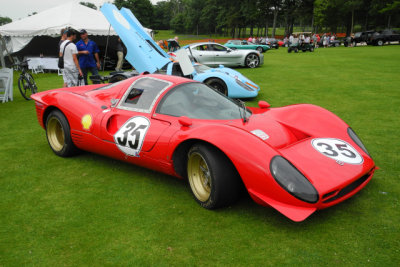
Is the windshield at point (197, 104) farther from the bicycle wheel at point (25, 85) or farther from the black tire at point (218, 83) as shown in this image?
the bicycle wheel at point (25, 85)

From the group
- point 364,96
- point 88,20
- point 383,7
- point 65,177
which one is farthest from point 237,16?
point 65,177

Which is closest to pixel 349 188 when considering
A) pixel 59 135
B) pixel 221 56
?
pixel 59 135

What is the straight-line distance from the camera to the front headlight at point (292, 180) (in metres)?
2.71

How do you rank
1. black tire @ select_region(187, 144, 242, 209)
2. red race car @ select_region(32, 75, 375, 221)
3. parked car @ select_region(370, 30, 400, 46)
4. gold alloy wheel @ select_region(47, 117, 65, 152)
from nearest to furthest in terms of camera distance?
red race car @ select_region(32, 75, 375, 221)
black tire @ select_region(187, 144, 242, 209)
gold alloy wheel @ select_region(47, 117, 65, 152)
parked car @ select_region(370, 30, 400, 46)

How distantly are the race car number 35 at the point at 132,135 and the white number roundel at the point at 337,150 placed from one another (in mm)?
1857

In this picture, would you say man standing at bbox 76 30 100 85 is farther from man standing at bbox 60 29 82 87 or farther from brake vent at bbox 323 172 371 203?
brake vent at bbox 323 172 371 203

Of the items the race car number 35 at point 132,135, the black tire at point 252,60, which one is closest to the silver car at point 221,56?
the black tire at point 252,60

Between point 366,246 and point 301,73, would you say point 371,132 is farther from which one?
point 301,73

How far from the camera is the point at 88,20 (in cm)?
1658

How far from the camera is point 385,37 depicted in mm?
32656

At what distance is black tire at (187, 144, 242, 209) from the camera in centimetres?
304

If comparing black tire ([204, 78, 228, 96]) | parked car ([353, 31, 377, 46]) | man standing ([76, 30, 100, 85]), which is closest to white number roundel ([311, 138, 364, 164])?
black tire ([204, 78, 228, 96])

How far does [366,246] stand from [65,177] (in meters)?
3.47

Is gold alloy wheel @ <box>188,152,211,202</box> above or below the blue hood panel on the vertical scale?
below
